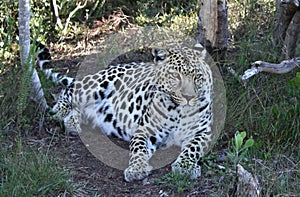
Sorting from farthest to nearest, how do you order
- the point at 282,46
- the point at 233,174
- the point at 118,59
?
the point at 118,59, the point at 282,46, the point at 233,174

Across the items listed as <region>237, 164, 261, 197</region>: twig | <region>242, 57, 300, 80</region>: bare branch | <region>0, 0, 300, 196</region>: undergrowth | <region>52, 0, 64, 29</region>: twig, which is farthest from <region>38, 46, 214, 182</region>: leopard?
<region>52, 0, 64, 29</region>: twig

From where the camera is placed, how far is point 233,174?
4.91m

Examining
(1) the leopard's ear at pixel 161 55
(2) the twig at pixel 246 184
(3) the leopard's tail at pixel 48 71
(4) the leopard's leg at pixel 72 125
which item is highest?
(1) the leopard's ear at pixel 161 55

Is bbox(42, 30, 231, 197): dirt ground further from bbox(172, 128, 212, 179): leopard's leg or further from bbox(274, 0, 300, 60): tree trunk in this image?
bbox(274, 0, 300, 60): tree trunk

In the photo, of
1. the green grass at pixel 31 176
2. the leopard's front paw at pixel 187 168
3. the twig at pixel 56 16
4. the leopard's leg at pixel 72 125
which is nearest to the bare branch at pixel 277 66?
the leopard's front paw at pixel 187 168

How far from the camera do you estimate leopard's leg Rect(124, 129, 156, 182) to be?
522cm

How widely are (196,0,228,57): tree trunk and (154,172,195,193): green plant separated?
1.99 metres

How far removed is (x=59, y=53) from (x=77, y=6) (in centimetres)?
79

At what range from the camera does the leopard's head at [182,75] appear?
213 inches

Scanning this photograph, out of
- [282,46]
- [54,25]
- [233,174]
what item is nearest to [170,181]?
[233,174]

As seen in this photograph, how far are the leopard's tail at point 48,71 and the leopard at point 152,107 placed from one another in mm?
18

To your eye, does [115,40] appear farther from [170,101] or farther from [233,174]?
[233,174]

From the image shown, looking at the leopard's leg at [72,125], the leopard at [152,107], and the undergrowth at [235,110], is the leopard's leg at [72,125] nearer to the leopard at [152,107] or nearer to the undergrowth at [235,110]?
the leopard at [152,107]

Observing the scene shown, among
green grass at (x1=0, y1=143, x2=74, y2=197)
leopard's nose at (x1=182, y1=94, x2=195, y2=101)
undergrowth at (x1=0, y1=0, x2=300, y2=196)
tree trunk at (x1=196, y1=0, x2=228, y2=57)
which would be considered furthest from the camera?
tree trunk at (x1=196, y1=0, x2=228, y2=57)
